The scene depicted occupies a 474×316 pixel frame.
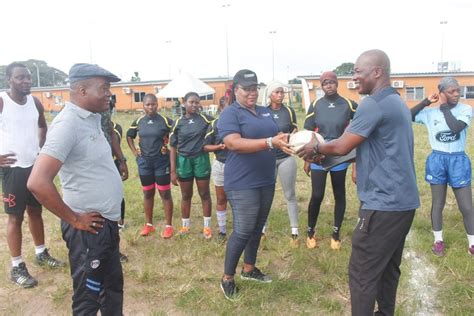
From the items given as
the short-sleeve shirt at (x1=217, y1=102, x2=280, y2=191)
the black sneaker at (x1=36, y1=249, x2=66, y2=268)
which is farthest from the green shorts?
the black sneaker at (x1=36, y1=249, x2=66, y2=268)

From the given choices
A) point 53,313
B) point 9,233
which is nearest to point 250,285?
point 53,313

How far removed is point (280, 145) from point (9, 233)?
122 inches

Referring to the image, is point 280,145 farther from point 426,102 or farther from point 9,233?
point 9,233

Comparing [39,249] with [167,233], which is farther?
[167,233]

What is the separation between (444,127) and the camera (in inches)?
177

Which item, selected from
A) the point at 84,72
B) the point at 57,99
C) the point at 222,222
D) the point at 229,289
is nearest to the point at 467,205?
the point at 229,289

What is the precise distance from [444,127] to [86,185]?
3894 millimetres

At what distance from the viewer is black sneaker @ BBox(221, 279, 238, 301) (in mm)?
3693

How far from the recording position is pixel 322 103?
15.6 ft

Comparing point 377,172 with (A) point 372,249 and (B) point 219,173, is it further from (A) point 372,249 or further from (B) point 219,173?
(B) point 219,173

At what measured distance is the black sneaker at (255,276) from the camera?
4.01m

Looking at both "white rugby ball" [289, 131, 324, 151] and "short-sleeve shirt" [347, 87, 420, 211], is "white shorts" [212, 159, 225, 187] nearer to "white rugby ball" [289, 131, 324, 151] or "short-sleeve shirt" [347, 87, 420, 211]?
"white rugby ball" [289, 131, 324, 151]

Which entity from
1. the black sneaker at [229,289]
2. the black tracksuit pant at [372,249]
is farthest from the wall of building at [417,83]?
the black tracksuit pant at [372,249]

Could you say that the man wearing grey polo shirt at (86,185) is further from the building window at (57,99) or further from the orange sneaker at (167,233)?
the building window at (57,99)
